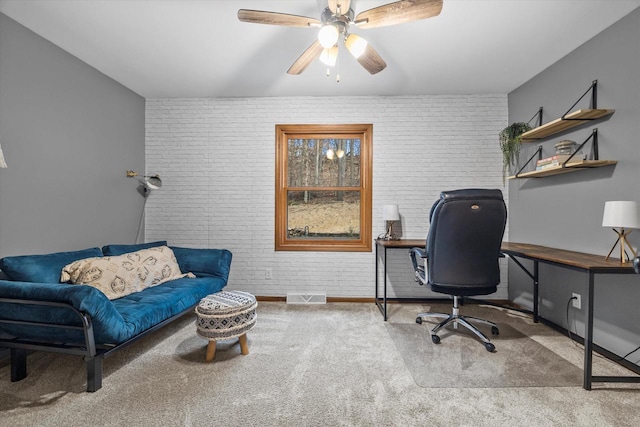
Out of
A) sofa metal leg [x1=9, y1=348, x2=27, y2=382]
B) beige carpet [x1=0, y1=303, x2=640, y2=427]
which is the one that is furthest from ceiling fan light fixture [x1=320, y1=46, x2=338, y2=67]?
sofa metal leg [x1=9, y1=348, x2=27, y2=382]

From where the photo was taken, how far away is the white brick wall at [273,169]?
11.8 ft

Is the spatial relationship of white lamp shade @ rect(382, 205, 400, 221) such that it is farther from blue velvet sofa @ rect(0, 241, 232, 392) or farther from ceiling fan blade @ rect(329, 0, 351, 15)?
blue velvet sofa @ rect(0, 241, 232, 392)

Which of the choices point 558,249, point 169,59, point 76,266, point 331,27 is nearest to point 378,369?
point 558,249

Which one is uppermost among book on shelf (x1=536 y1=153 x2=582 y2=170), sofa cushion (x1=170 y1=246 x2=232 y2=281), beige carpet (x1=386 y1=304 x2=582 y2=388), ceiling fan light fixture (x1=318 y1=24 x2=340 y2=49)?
ceiling fan light fixture (x1=318 y1=24 x2=340 y2=49)

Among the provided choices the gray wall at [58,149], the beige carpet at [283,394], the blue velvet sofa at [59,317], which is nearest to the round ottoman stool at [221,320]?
the beige carpet at [283,394]

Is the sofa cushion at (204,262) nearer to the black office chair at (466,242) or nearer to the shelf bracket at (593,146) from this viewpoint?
the black office chair at (466,242)

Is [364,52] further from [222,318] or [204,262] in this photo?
[204,262]

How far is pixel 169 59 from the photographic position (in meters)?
2.77

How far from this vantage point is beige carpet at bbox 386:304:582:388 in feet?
6.25

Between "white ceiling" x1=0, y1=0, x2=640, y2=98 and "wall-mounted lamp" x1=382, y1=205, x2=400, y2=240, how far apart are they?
1.39 m

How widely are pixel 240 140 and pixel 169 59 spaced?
1.15 m

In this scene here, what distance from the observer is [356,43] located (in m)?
1.91

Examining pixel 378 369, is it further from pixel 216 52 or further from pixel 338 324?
pixel 216 52

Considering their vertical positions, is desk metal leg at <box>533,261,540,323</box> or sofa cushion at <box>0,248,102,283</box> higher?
sofa cushion at <box>0,248,102,283</box>
